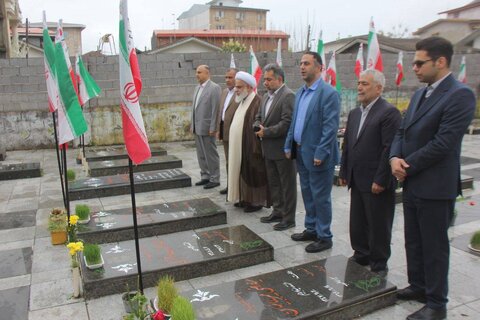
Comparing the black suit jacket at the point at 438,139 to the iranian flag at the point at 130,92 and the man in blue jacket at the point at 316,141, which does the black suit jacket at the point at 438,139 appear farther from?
the iranian flag at the point at 130,92

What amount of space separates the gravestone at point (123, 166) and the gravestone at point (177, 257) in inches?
128

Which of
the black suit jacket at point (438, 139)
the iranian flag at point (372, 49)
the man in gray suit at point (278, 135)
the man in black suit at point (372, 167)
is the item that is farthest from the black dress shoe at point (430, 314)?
the iranian flag at point (372, 49)

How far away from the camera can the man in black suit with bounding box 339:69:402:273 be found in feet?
10.3

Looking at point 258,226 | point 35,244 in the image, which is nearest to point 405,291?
point 258,226

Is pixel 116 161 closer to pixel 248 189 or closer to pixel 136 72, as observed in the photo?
pixel 248 189

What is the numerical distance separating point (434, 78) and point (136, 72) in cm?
191

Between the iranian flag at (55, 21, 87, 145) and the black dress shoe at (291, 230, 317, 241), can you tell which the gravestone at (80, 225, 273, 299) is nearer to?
the black dress shoe at (291, 230, 317, 241)

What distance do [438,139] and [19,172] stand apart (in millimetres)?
6850

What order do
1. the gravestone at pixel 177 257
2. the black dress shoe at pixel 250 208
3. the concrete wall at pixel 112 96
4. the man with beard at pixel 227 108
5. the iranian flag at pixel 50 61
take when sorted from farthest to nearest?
the concrete wall at pixel 112 96
the man with beard at pixel 227 108
the black dress shoe at pixel 250 208
the iranian flag at pixel 50 61
the gravestone at pixel 177 257

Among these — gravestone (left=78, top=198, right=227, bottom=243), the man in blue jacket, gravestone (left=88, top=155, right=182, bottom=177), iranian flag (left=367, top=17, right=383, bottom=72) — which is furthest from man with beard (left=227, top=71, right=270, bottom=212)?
gravestone (left=88, top=155, right=182, bottom=177)

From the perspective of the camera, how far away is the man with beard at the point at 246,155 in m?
4.92

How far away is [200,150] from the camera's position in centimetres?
654

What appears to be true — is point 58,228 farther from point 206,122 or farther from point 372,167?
point 372,167

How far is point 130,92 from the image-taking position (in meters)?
2.59
